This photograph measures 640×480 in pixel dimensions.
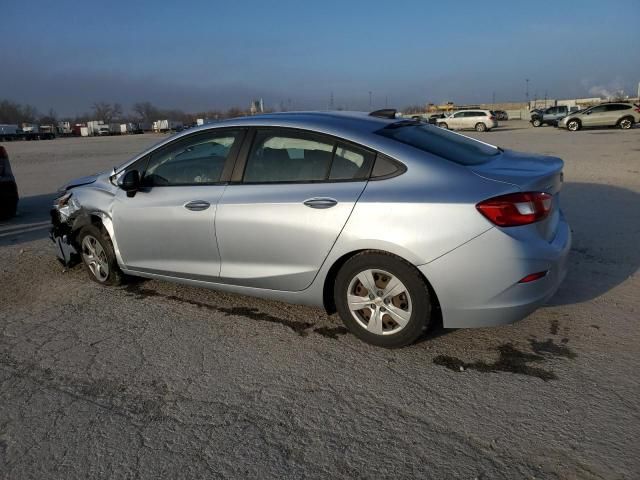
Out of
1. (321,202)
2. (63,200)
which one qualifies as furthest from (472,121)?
(321,202)

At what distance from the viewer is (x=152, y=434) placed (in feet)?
8.65

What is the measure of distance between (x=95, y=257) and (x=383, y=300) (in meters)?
3.08

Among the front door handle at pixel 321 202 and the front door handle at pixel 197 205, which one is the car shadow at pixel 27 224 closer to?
the front door handle at pixel 197 205

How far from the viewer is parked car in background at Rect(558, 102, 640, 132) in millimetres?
30406

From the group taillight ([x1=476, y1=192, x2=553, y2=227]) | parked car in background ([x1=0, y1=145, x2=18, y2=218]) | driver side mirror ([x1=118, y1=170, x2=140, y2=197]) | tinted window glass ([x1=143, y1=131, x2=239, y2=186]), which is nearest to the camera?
taillight ([x1=476, y1=192, x2=553, y2=227])

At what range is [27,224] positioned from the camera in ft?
26.5

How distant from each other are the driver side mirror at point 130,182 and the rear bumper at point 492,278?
8.51 ft

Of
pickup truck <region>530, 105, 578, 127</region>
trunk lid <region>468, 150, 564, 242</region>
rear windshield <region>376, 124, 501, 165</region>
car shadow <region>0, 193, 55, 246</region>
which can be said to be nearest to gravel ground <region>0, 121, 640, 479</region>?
trunk lid <region>468, 150, 564, 242</region>

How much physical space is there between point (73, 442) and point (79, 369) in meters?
0.84

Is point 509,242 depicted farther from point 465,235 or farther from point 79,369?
point 79,369

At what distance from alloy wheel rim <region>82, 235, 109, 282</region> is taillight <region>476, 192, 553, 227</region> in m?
3.54

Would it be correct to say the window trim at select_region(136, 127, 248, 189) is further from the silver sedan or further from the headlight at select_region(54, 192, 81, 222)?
the headlight at select_region(54, 192, 81, 222)

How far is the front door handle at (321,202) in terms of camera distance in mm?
3348

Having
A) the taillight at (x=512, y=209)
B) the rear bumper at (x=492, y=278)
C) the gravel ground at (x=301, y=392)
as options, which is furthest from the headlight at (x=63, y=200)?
the taillight at (x=512, y=209)
